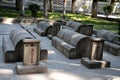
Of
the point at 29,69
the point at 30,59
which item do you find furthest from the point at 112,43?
the point at 29,69

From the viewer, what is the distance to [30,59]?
7508 millimetres

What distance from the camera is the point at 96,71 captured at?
806cm

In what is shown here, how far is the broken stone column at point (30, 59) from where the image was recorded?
7.41m

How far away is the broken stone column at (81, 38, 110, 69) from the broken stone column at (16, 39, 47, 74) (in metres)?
1.73

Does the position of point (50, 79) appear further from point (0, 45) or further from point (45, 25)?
point (45, 25)

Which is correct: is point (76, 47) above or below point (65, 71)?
above

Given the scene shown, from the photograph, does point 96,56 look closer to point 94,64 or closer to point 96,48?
point 96,48

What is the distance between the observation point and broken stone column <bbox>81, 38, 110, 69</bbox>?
838cm

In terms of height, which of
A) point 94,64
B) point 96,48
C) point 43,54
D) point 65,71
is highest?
point 96,48

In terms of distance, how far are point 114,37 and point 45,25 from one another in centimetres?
492

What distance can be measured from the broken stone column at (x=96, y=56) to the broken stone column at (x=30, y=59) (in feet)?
5.67

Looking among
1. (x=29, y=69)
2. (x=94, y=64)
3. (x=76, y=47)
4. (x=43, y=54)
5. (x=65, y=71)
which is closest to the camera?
(x=29, y=69)

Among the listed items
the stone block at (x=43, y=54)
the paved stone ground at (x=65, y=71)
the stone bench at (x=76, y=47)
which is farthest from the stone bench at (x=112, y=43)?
the stone block at (x=43, y=54)

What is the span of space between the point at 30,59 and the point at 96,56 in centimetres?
244
